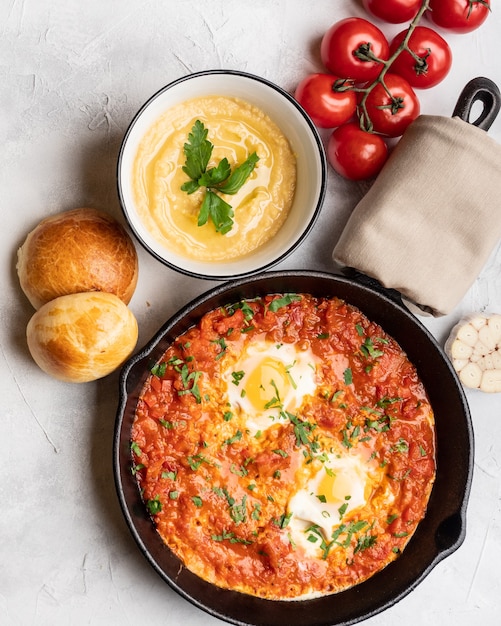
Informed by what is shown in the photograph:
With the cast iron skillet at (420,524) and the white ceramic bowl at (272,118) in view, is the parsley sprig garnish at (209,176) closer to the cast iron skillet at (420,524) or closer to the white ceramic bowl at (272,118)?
the white ceramic bowl at (272,118)

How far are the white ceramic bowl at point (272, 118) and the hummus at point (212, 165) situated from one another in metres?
0.04

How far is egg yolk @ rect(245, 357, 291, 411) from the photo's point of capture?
12.6 ft

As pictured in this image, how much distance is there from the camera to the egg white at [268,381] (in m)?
3.84

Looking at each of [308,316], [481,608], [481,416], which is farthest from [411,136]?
[481,608]

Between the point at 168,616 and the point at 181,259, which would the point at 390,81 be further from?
the point at 168,616

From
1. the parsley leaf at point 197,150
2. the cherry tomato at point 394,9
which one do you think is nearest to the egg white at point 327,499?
the parsley leaf at point 197,150

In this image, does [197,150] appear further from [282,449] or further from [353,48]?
[282,449]

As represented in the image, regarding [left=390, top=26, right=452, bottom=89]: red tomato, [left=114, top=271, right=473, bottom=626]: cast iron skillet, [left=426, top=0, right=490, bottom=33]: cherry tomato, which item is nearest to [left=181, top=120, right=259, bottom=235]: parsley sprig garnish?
[left=114, top=271, right=473, bottom=626]: cast iron skillet

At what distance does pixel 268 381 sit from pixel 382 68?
1.75m

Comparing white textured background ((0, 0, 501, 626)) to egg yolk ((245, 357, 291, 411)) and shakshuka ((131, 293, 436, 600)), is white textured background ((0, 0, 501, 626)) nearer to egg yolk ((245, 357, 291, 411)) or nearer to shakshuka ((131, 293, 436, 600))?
shakshuka ((131, 293, 436, 600))

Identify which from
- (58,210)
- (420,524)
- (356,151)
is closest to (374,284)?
(356,151)

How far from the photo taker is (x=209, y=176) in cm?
354

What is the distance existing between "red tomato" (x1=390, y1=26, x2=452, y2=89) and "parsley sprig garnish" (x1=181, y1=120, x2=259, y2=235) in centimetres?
101

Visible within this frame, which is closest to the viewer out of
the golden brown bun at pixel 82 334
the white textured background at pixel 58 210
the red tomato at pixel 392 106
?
the golden brown bun at pixel 82 334
